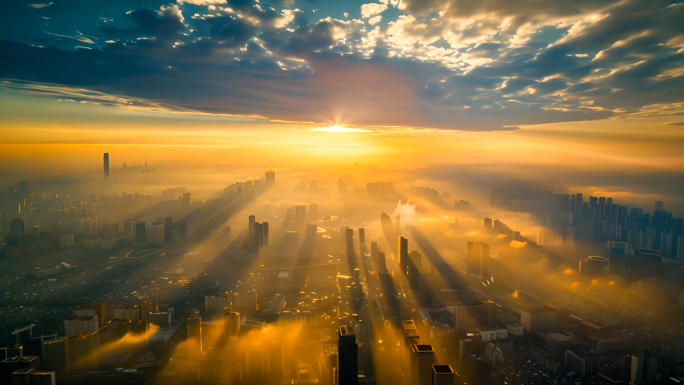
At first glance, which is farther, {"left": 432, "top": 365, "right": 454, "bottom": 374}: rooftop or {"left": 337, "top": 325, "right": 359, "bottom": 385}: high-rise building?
{"left": 337, "top": 325, "right": 359, "bottom": 385}: high-rise building

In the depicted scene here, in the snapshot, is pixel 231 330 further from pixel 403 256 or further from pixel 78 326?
pixel 403 256

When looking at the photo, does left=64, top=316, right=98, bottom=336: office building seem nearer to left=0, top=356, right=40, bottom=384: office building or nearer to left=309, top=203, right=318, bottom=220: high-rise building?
left=0, top=356, right=40, bottom=384: office building

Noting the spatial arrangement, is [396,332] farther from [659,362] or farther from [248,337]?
[659,362]

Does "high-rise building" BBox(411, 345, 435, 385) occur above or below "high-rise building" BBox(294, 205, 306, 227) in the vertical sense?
below

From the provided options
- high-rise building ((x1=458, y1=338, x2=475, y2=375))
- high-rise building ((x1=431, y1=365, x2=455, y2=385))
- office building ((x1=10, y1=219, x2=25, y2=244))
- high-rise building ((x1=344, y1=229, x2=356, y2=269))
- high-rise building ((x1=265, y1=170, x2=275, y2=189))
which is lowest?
high-rise building ((x1=458, y1=338, x2=475, y2=375))

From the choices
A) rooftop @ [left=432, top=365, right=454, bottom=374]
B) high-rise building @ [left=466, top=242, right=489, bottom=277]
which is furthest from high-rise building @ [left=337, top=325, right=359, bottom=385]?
high-rise building @ [left=466, top=242, right=489, bottom=277]
